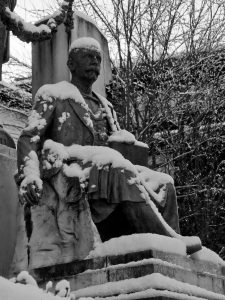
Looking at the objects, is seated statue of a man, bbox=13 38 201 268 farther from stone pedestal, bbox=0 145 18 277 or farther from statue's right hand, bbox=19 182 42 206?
stone pedestal, bbox=0 145 18 277

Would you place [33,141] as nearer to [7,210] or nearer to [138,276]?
[7,210]

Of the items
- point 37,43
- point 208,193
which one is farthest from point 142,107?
point 37,43

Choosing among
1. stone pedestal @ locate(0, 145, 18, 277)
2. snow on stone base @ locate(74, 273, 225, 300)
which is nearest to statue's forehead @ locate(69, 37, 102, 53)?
stone pedestal @ locate(0, 145, 18, 277)

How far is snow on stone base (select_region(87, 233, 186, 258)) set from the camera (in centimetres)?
521

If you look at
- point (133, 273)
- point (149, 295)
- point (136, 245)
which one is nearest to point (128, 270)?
→ point (133, 273)

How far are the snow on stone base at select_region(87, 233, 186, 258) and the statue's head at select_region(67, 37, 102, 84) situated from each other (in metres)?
1.84

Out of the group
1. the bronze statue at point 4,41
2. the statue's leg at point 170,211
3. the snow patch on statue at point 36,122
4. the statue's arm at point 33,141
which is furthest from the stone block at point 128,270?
the bronze statue at point 4,41

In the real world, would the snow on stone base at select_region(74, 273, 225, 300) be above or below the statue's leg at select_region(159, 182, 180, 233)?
below

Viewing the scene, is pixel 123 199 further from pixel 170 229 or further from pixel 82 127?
pixel 82 127

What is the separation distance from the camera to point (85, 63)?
6.49m

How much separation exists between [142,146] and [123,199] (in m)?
1.18

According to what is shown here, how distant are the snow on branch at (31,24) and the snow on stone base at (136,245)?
3.05 metres

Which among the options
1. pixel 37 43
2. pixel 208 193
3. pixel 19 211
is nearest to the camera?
pixel 19 211

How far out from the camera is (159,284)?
4.89 meters
